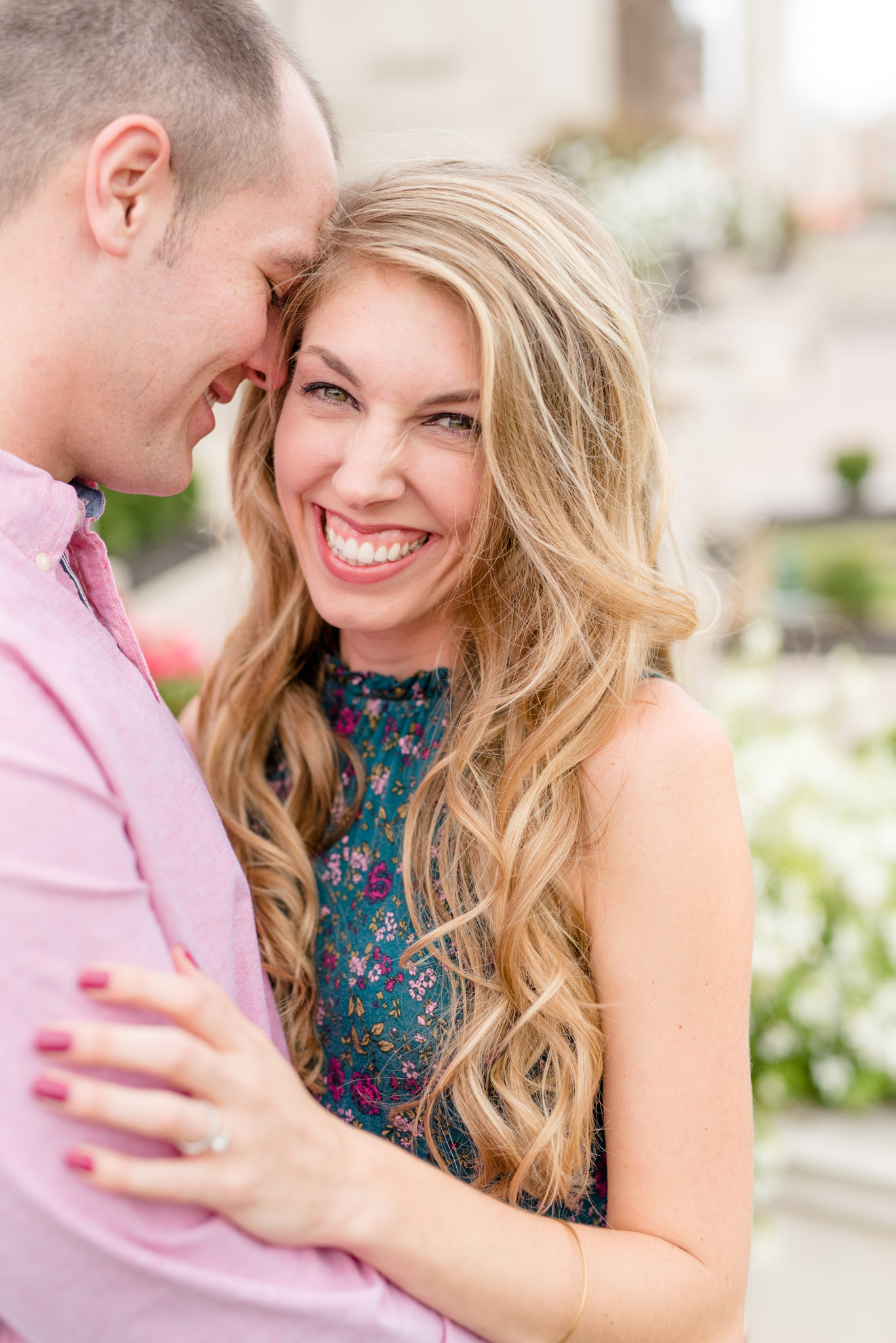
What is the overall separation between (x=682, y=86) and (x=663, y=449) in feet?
83.3

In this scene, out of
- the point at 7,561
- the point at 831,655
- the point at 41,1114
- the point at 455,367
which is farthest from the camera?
the point at 831,655

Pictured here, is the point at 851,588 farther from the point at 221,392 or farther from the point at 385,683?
the point at 221,392

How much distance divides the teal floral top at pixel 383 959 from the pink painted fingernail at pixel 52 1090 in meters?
0.73

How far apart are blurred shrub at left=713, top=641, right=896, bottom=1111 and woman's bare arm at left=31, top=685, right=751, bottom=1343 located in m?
1.69

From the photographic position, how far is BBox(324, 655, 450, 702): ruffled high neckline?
1940 mm

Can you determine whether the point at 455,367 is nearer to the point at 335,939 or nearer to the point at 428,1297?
the point at 335,939

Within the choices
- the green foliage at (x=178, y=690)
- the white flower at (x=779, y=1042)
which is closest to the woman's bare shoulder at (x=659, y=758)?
the white flower at (x=779, y=1042)

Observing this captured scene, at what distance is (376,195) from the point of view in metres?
1.72

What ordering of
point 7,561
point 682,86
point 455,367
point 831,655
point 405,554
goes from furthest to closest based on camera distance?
point 682,86 < point 831,655 < point 405,554 < point 455,367 < point 7,561

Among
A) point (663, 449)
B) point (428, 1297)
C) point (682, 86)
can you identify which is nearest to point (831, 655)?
point (663, 449)

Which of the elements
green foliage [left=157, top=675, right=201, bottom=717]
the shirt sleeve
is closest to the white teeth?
the shirt sleeve

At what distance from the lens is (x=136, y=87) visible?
4.31 ft

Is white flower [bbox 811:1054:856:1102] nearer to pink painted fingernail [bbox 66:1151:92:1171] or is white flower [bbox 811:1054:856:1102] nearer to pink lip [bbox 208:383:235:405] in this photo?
pink lip [bbox 208:383:235:405]

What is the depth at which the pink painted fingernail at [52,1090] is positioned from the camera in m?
1.01
